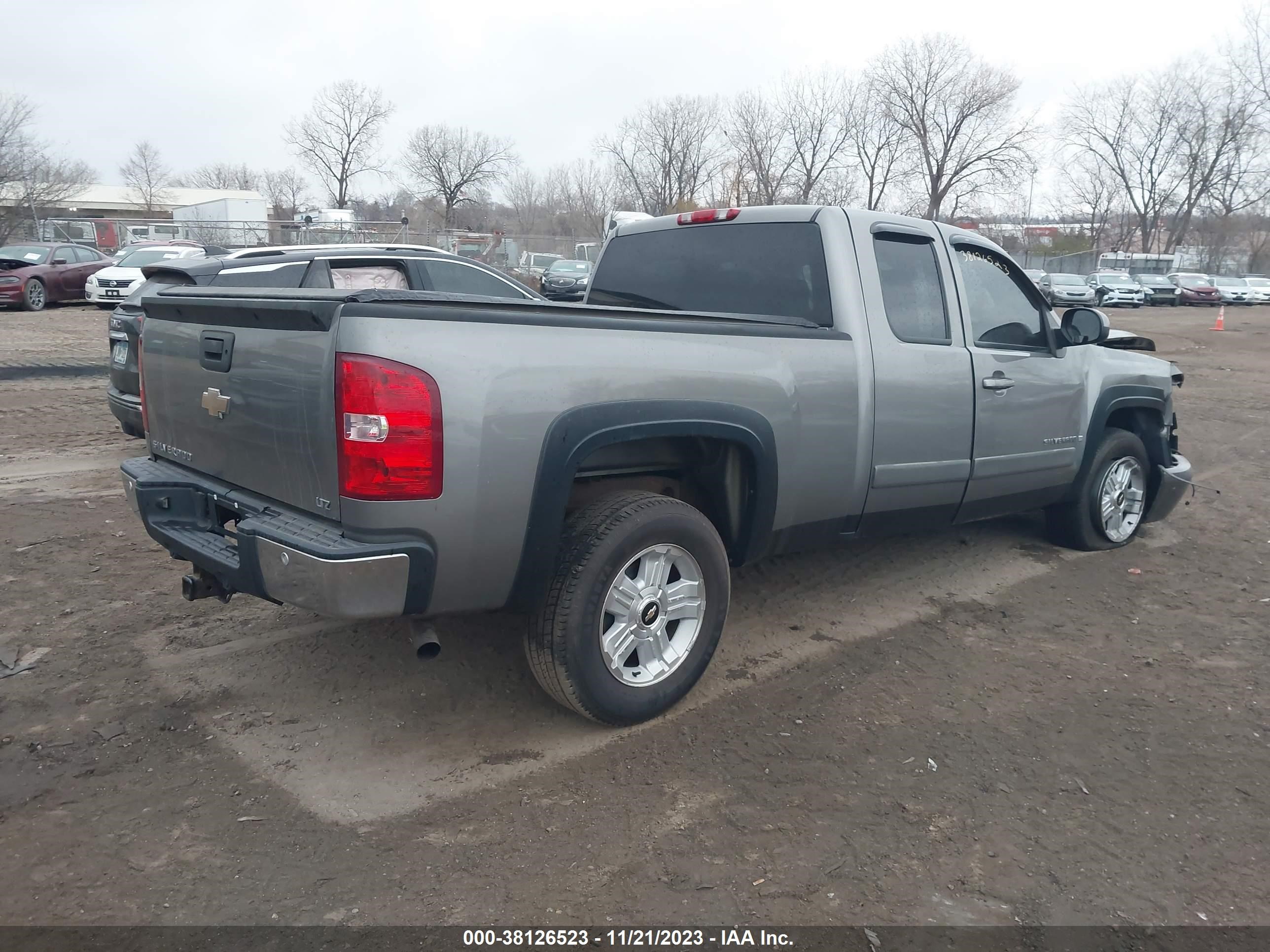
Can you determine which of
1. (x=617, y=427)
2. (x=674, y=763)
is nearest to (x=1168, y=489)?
(x=674, y=763)

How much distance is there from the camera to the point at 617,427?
3184 millimetres

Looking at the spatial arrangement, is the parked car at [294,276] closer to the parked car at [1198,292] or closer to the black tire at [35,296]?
the black tire at [35,296]

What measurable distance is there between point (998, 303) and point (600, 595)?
9.90 ft

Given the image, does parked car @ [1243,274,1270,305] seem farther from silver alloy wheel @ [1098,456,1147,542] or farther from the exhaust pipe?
the exhaust pipe

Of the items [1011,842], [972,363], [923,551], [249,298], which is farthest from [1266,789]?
[249,298]

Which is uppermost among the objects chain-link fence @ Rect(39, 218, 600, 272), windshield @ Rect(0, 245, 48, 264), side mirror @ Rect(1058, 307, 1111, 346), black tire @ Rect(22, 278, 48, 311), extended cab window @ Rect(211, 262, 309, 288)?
chain-link fence @ Rect(39, 218, 600, 272)

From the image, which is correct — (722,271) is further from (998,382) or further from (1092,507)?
(1092,507)

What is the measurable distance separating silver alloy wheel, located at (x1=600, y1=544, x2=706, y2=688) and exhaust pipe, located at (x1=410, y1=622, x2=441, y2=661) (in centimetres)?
59

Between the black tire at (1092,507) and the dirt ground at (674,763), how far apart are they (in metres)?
0.43

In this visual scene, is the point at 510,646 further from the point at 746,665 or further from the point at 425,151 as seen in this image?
the point at 425,151

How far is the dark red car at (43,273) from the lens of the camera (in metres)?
19.4

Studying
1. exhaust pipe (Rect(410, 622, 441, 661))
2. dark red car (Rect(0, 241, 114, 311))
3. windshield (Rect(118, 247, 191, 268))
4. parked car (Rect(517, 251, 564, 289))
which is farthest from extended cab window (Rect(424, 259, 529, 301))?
parked car (Rect(517, 251, 564, 289))

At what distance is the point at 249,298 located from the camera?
3115 millimetres

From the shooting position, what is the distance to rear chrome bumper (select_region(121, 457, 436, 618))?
2742 mm
